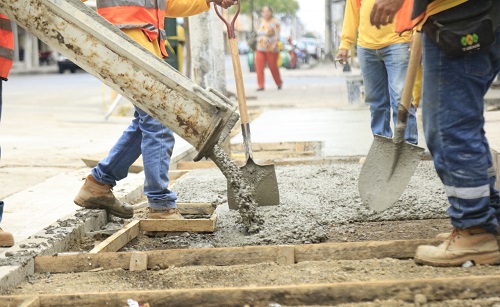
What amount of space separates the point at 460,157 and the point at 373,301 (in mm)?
860

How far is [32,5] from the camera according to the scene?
4363 millimetres

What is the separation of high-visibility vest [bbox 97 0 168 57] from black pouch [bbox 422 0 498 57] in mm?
1938

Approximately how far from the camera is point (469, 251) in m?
3.88

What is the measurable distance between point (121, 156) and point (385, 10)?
222cm

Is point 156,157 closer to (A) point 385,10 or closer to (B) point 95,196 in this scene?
(B) point 95,196

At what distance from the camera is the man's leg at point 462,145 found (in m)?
3.82

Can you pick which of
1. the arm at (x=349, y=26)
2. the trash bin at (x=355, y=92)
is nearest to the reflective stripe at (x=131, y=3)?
the arm at (x=349, y=26)

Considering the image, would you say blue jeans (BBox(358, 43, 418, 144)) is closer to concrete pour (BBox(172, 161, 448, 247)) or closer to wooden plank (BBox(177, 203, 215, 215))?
concrete pour (BBox(172, 161, 448, 247))

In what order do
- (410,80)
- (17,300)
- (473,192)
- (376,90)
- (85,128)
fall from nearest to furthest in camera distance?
1. (17,300)
2. (473,192)
3. (410,80)
4. (376,90)
5. (85,128)

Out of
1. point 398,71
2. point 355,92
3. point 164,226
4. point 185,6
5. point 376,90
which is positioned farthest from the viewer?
point 355,92

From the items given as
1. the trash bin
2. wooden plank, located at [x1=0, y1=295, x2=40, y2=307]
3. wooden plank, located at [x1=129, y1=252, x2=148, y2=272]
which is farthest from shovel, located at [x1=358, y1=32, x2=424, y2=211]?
the trash bin

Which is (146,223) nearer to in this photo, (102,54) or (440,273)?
(102,54)

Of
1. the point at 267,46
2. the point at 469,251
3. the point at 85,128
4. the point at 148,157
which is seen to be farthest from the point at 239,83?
the point at 267,46

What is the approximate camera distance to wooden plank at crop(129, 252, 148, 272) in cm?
417
